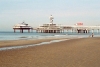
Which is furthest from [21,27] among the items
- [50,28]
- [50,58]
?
[50,58]

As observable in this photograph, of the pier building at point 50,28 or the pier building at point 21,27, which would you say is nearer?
the pier building at point 50,28

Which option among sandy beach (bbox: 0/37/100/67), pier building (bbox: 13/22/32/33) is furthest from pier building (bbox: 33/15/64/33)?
sandy beach (bbox: 0/37/100/67)

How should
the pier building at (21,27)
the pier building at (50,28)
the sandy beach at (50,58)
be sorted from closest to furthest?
the sandy beach at (50,58) < the pier building at (50,28) < the pier building at (21,27)

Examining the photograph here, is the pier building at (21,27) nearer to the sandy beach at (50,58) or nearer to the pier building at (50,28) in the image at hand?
the pier building at (50,28)

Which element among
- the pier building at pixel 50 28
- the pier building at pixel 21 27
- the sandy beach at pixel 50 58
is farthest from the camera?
the pier building at pixel 21 27

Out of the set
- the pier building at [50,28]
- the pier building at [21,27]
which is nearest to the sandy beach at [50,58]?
the pier building at [50,28]

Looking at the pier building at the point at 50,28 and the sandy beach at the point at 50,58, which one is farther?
the pier building at the point at 50,28

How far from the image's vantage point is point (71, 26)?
417 feet

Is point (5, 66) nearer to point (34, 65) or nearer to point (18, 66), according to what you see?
point (18, 66)

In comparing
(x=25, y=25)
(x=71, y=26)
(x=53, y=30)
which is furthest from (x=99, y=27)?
(x=25, y=25)

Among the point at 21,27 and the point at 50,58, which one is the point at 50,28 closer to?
the point at 21,27

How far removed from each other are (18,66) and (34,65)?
632 mm

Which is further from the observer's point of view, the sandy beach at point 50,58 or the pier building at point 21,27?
the pier building at point 21,27

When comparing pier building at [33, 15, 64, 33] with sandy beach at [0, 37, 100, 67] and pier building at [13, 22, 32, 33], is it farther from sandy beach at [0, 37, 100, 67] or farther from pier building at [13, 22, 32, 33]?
sandy beach at [0, 37, 100, 67]
